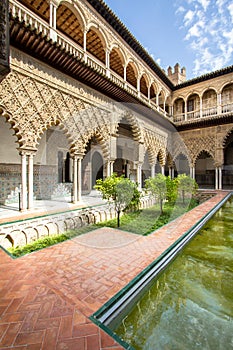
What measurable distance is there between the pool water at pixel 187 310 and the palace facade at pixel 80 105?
359cm

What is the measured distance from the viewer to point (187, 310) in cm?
224

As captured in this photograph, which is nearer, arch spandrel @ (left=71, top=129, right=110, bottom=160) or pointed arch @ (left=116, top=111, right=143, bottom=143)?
arch spandrel @ (left=71, top=129, right=110, bottom=160)

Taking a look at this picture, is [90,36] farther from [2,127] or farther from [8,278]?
[8,278]

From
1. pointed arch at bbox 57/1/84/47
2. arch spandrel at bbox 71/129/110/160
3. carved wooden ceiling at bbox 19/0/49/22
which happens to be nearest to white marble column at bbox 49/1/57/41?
pointed arch at bbox 57/1/84/47

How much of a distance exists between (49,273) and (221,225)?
552 cm

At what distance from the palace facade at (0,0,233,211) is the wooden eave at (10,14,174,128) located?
29 millimetres

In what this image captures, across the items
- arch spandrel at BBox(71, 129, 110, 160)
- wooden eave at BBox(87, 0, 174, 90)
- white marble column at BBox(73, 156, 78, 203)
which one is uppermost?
wooden eave at BBox(87, 0, 174, 90)

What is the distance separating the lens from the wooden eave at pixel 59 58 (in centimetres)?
515

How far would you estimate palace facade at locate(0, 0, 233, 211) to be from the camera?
5668mm

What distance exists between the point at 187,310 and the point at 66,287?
1.57 meters

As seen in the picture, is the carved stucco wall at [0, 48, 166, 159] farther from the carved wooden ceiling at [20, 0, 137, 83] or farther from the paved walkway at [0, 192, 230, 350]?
the paved walkway at [0, 192, 230, 350]

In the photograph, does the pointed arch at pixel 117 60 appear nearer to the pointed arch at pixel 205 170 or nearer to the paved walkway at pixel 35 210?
the paved walkway at pixel 35 210

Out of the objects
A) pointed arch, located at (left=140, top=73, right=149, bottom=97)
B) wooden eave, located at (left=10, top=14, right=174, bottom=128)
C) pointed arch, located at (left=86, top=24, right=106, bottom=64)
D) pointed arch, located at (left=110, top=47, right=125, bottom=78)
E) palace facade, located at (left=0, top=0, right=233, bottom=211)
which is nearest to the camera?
wooden eave, located at (left=10, top=14, right=174, bottom=128)

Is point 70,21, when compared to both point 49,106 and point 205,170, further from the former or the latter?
point 205,170
